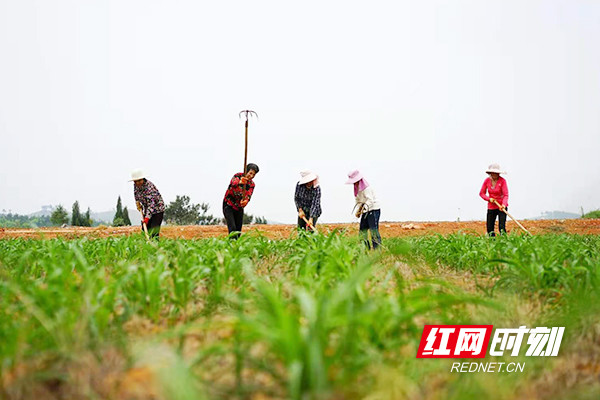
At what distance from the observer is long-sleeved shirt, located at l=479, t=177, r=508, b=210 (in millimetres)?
9242

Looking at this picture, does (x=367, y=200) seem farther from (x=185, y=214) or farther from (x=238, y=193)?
(x=185, y=214)

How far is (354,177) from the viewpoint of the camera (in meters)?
7.82

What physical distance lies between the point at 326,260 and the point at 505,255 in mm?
2090

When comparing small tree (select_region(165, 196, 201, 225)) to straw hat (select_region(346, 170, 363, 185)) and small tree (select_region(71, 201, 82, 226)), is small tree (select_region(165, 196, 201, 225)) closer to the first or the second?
small tree (select_region(71, 201, 82, 226))

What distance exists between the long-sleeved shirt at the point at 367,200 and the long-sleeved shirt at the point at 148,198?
355 centimetres

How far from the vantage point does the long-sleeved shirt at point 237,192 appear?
27.4ft

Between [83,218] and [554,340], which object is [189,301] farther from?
[83,218]

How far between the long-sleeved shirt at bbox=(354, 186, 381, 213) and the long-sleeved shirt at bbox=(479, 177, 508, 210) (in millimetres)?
2820

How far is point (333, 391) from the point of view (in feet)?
5.50

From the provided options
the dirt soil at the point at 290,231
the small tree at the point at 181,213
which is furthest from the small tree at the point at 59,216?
the dirt soil at the point at 290,231

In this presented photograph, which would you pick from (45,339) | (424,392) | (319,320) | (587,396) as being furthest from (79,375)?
(587,396)
